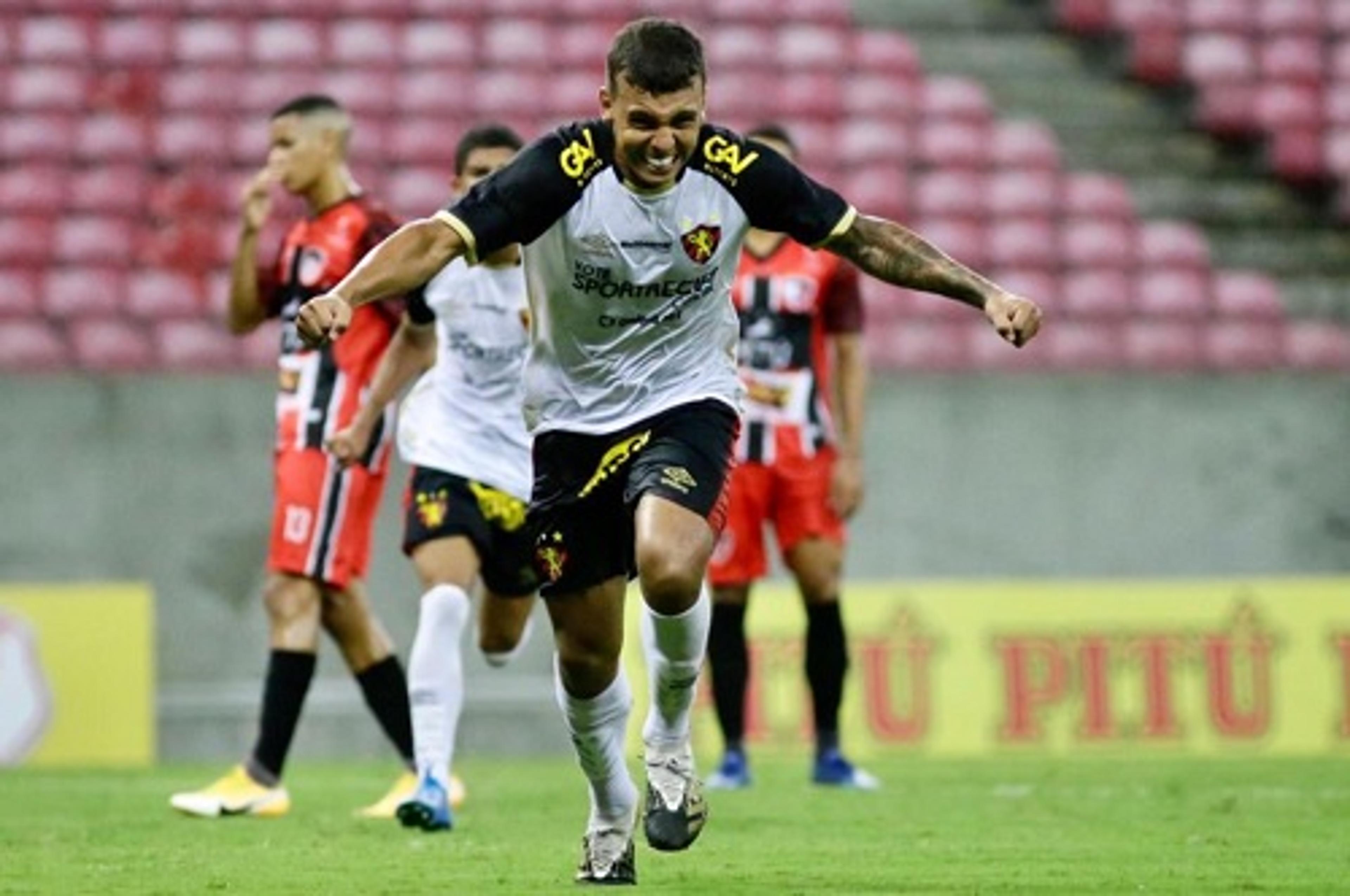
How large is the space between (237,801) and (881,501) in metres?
5.90

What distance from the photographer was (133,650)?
13742mm

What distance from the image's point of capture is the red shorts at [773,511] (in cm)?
1088

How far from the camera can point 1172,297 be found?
54.4 feet

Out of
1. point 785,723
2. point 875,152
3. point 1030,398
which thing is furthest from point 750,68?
point 785,723

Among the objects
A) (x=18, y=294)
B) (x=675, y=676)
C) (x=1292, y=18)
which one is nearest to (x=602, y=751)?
(x=675, y=676)

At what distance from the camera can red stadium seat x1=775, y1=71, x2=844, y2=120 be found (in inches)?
681

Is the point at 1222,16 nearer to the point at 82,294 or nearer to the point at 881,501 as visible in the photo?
the point at 881,501

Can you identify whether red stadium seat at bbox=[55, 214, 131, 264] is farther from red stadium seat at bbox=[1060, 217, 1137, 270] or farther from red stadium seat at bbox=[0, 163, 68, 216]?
red stadium seat at bbox=[1060, 217, 1137, 270]

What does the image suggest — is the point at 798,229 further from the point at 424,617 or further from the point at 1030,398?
the point at 1030,398

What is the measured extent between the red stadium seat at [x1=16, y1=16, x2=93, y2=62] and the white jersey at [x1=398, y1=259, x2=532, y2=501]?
27.1 feet

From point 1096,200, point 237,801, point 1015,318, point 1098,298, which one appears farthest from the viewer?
point 1096,200

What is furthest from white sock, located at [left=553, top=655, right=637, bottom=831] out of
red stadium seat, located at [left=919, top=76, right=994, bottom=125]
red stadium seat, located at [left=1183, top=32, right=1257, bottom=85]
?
red stadium seat, located at [left=1183, top=32, right=1257, bottom=85]

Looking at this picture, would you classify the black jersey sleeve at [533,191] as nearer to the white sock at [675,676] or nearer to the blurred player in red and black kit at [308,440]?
the white sock at [675,676]

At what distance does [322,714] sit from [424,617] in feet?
17.1
